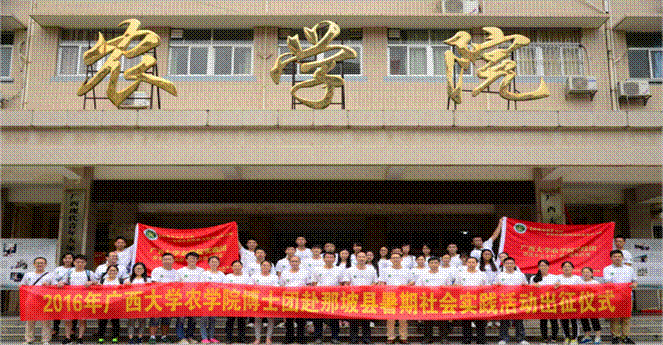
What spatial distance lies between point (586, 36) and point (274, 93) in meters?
6.39

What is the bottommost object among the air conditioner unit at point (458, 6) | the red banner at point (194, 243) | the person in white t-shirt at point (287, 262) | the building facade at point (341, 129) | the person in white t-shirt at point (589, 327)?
the person in white t-shirt at point (589, 327)

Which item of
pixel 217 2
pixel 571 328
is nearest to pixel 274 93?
pixel 217 2

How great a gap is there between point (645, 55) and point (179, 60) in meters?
9.50

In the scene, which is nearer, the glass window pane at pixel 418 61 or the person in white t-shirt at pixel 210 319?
the person in white t-shirt at pixel 210 319

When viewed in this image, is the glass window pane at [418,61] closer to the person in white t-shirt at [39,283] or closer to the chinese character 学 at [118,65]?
the chinese character 学 at [118,65]

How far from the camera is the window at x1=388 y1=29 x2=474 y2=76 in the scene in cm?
1168

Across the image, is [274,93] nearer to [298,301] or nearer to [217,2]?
[217,2]

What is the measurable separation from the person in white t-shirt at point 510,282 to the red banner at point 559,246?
1.27m

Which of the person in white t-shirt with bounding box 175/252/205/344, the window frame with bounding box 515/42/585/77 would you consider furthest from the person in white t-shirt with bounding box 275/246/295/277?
the window frame with bounding box 515/42/585/77

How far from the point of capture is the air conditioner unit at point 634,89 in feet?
36.4

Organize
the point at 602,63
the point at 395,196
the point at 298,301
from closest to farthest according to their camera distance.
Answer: the point at 298,301
the point at 395,196
the point at 602,63

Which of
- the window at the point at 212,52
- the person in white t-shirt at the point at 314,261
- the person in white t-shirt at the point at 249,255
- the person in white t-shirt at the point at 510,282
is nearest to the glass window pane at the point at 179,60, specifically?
the window at the point at 212,52

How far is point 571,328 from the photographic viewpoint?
772 cm

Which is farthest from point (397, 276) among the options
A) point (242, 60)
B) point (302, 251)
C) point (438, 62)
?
point (242, 60)
